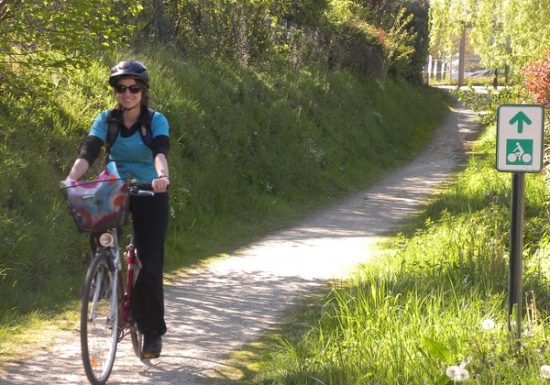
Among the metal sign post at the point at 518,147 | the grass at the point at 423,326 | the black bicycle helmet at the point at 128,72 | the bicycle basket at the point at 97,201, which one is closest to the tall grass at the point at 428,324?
the grass at the point at 423,326

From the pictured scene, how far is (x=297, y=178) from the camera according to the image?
15.6 metres

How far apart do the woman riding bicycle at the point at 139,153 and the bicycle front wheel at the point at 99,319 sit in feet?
0.89

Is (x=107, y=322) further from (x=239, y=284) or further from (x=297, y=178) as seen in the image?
(x=297, y=178)

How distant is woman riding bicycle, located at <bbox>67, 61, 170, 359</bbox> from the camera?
5.78 metres

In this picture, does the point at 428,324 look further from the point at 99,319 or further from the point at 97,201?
the point at 97,201

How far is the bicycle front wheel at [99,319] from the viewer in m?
5.39

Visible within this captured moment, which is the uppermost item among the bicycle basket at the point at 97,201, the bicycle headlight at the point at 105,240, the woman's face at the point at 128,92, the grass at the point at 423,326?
the woman's face at the point at 128,92

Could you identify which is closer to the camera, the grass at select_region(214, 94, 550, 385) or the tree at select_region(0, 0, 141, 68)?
the grass at select_region(214, 94, 550, 385)

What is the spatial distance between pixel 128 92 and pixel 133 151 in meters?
0.36

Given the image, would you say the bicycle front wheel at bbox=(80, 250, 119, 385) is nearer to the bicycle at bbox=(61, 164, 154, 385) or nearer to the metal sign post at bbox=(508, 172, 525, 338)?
the bicycle at bbox=(61, 164, 154, 385)

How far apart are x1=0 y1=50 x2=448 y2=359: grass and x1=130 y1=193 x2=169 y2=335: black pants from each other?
3.96ft

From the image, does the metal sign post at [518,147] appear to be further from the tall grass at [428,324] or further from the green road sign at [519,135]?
the tall grass at [428,324]

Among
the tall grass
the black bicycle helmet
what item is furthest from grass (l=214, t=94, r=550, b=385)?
the black bicycle helmet

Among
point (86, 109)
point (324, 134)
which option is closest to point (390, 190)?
point (324, 134)
